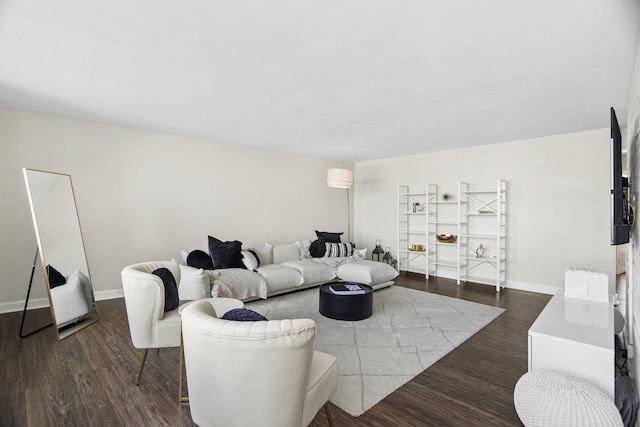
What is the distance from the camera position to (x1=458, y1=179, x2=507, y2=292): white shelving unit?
5.36 m

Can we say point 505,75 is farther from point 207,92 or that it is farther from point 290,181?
point 290,181

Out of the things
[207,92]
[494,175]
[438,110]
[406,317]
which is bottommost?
[406,317]

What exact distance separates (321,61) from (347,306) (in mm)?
2588

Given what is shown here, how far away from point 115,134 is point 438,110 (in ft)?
14.6

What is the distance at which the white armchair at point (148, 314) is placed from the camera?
88.0 inches

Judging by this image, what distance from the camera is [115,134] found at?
177 inches

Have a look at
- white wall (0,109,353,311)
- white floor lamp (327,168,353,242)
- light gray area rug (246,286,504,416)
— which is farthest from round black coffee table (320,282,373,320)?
white wall (0,109,353,311)

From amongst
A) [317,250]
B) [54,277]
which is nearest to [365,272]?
[317,250]

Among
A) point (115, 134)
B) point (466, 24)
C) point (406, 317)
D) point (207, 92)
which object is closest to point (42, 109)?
point (115, 134)

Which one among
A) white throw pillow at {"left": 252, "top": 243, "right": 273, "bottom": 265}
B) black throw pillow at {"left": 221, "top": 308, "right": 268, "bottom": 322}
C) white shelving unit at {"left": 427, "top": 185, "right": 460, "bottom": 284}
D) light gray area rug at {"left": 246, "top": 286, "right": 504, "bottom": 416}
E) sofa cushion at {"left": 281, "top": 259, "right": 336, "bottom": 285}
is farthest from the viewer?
white shelving unit at {"left": 427, "top": 185, "right": 460, "bottom": 284}

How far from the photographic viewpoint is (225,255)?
15.3 ft

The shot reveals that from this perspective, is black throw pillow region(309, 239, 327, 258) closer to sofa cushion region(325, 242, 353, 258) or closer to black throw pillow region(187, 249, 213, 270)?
sofa cushion region(325, 242, 353, 258)

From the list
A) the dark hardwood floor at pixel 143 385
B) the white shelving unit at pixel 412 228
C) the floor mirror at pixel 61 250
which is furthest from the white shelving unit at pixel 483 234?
the floor mirror at pixel 61 250

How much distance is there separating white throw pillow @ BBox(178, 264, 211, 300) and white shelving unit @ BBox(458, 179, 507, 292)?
14.3 feet
